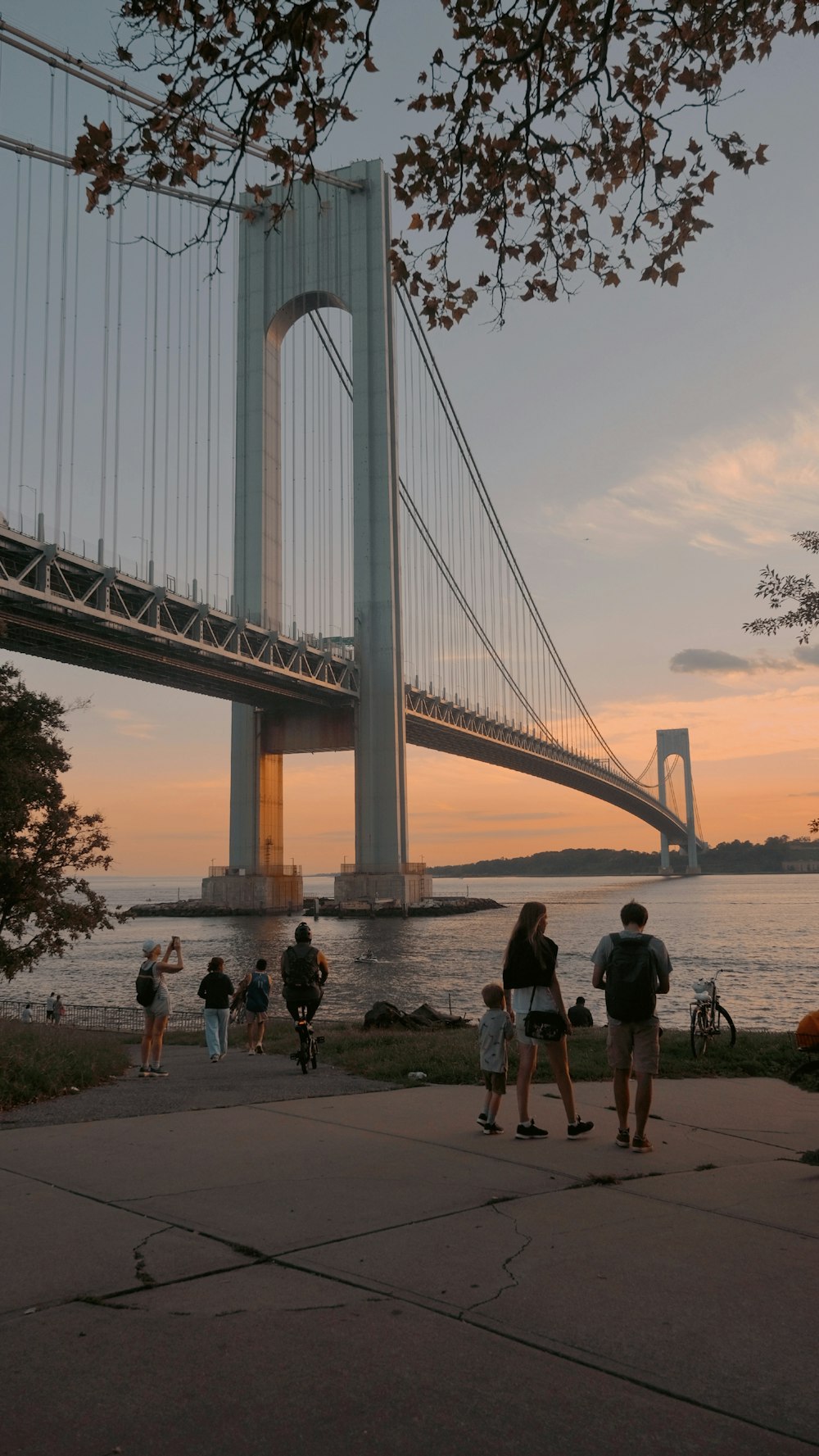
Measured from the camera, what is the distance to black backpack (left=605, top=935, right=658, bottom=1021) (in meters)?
6.49

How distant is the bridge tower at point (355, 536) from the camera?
68125mm

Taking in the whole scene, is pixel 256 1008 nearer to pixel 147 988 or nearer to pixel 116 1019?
pixel 147 988

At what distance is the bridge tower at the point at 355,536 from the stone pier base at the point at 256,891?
0.36 feet

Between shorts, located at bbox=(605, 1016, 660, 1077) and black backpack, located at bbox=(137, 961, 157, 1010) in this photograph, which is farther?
black backpack, located at bbox=(137, 961, 157, 1010)

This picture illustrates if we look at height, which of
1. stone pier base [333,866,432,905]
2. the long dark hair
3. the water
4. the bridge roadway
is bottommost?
the water

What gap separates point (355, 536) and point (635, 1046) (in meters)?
63.4

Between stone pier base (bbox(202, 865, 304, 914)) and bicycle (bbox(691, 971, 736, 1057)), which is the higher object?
stone pier base (bbox(202, 865, 304, 914))

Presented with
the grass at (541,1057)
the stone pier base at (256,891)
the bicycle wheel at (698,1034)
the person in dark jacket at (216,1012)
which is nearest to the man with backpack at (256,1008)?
the grass at (541,1057)

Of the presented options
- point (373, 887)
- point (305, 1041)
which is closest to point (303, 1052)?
point (305, 1041)

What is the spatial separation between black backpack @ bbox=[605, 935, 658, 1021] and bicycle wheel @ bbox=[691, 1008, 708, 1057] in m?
4.46

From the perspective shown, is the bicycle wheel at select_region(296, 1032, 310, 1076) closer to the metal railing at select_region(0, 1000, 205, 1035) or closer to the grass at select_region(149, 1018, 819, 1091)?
the grass at select_region(149, 1018, 819, 1091)

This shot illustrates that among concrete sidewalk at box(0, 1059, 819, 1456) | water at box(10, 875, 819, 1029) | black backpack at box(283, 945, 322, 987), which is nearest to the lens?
concrete sidewalk at box(0, 1059, 819, 1456)

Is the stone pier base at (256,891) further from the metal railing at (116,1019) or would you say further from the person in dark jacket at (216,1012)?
the person in dark jacket at (216,1012)

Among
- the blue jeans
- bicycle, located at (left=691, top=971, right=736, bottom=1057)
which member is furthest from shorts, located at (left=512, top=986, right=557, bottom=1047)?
the blue jeans
